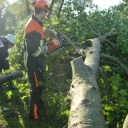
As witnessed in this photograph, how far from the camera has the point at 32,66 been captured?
3943 mm

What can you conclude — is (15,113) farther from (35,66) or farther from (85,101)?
(85,101)

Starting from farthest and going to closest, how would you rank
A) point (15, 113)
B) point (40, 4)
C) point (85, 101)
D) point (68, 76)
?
point (68, 76) → point (15, 113) → point (40, 4) → point (85, 101)

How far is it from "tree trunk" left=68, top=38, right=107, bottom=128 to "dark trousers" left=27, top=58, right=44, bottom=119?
4.24 ft

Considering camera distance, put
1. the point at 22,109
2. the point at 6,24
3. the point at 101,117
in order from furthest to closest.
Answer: the point at 6,24 → the point at 22,109 → the point at 101,117

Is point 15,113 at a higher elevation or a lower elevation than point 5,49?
Result: lower

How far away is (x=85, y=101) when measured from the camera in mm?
1900

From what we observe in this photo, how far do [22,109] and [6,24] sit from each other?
177 ft

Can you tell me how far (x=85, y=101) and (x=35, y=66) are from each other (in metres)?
2.15

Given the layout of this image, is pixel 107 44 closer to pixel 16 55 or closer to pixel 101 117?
pixel 16 55

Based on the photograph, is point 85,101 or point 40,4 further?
point 40,4

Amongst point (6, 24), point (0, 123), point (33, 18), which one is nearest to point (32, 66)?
point (33, 18)

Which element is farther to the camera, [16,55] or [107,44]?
[16,55]

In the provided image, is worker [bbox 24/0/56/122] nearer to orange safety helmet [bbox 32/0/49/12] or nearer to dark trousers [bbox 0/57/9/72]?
orange safety helmet [bbox 32/0/49/12]

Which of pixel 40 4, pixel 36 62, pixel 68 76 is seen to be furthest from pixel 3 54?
pixel 40 4
